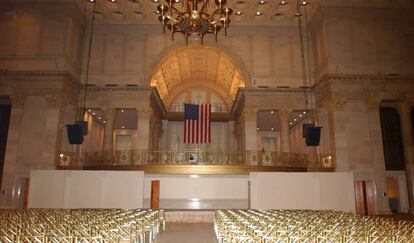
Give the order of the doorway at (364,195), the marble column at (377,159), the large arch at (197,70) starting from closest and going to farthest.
→ the doorway at (364,195), the marble column at (377,159), the large arch at (197,70)

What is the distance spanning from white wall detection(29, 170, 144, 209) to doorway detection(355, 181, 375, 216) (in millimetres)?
11888

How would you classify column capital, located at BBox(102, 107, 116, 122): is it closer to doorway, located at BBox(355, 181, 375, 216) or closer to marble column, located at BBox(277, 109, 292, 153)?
marble column, located at BBox(277, 109, 292, 153)

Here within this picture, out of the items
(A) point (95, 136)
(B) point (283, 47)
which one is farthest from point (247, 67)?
(A) point (95, 136)

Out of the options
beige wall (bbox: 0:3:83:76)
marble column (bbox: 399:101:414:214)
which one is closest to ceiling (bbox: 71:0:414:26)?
beige wall (bbox: 0:3:83:76)

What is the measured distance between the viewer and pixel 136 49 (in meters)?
24.1

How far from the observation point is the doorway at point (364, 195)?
18562 millimetres

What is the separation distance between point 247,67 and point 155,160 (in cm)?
932

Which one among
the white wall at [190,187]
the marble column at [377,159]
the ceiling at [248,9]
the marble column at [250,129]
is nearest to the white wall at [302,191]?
the white wall at [190,187]

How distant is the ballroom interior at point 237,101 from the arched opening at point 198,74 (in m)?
1.81

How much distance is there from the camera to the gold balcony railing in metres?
19.4

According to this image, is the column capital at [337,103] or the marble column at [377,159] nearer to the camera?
the marble column at [377,159]

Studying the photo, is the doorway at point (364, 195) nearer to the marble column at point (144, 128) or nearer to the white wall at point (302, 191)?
the white wall at point (302, 191)

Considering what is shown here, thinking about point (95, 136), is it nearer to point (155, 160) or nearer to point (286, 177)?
point (155, 160)

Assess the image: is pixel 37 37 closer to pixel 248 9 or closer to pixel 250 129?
pixel 248 9
